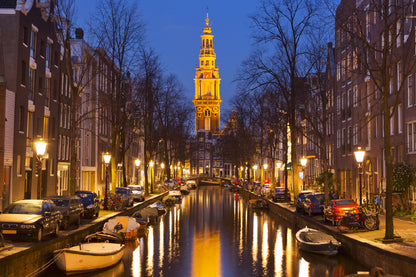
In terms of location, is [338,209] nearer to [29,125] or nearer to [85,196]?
[85,196]

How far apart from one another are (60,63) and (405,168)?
113 feet

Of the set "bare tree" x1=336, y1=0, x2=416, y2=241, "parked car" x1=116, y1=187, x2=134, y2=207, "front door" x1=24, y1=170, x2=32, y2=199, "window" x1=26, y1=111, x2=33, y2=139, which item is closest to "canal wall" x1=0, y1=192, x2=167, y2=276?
"bare tree" x1=336, y1=0, x2=416, y2=241

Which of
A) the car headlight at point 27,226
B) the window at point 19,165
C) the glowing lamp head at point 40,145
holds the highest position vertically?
the glowing lamp head at point 40,145

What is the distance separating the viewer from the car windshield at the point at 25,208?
84.6 ft

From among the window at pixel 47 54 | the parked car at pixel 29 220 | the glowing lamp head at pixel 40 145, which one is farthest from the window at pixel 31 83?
the parked car at pixel 29 220

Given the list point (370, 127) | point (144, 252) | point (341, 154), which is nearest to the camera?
point (144, 252)

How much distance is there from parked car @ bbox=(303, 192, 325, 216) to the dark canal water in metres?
2.07

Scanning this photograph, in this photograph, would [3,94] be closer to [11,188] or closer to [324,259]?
[11,188]

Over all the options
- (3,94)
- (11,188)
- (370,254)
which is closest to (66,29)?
(3,94)

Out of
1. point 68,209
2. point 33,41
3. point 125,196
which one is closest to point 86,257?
point 68,209

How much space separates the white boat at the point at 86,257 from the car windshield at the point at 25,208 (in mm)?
2796

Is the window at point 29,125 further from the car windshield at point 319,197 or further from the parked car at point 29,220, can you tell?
the car windshield at point 319,197

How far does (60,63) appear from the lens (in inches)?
2237

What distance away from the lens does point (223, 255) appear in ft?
94.6
